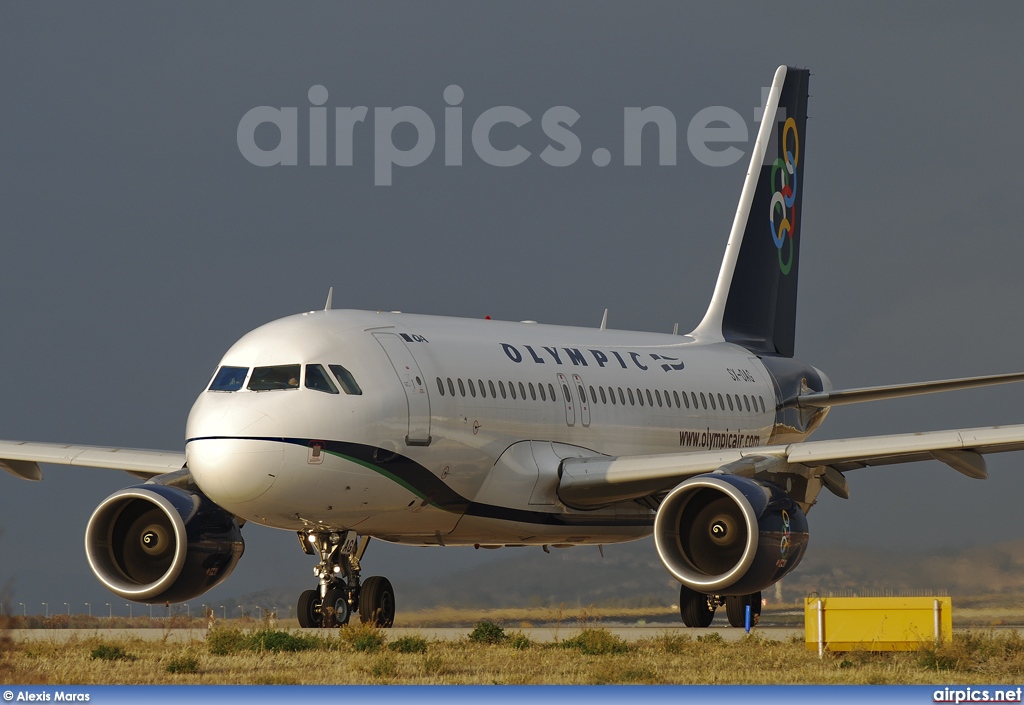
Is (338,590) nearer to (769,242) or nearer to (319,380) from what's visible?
(319,380)

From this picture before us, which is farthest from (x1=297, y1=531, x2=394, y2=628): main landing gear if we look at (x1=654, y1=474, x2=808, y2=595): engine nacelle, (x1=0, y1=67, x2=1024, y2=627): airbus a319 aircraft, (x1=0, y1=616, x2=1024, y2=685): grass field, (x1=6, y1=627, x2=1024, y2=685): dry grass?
(x1=654, y1=474, x2=808, y2=595): engine nacelle

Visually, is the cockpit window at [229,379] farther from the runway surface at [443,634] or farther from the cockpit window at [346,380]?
the runway surface at [443,634]

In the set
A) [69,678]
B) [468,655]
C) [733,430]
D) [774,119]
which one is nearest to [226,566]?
[468,655]

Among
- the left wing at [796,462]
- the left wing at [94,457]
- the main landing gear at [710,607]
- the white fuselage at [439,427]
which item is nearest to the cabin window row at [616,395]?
the white fuselage at [439,427]

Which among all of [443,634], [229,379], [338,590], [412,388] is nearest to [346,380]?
[412,388]

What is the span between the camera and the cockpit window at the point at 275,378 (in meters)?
19.6

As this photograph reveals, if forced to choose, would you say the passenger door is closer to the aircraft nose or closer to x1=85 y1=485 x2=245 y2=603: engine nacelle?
the aircraft nose

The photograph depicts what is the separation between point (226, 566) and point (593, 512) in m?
5.37

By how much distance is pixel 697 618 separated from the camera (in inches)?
990

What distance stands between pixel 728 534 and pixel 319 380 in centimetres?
521

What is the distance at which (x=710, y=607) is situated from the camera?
25188 mm

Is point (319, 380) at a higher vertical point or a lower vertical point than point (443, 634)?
higher

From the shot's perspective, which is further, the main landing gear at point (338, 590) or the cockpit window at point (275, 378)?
the main landing gear at point (338, 590)

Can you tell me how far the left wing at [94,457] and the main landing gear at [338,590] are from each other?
2818 mm
